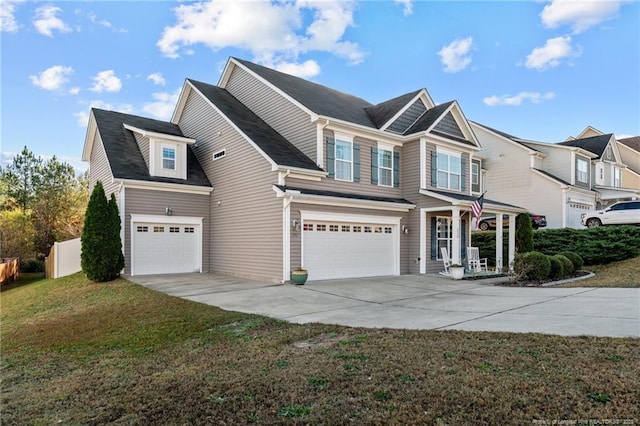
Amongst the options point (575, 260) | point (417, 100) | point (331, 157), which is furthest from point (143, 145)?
point (575, 260)

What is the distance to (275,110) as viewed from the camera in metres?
16.6

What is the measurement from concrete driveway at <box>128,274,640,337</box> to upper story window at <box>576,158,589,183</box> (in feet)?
55.7

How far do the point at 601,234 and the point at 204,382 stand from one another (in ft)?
59.5

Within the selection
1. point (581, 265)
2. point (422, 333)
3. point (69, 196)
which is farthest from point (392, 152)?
point (69, 196)

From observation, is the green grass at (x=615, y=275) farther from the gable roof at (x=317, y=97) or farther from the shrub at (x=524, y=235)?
the gable roof at (x=317, y=97)

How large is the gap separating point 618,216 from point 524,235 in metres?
7.36

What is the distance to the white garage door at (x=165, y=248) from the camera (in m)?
14.9

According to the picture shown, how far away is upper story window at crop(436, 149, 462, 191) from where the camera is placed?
17.5 meters

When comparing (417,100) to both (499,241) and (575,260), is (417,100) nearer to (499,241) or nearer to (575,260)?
(499,241)


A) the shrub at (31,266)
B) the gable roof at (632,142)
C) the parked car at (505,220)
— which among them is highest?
the gable roof at (632,142)

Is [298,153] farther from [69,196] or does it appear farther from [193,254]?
[69,196]

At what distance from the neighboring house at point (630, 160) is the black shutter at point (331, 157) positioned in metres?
28.2

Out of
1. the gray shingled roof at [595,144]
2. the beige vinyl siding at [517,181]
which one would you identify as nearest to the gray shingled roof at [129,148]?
the beige vinyl siding at [517,181]

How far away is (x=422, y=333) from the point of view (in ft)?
20.6
